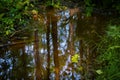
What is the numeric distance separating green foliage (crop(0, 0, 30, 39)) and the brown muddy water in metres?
0.54

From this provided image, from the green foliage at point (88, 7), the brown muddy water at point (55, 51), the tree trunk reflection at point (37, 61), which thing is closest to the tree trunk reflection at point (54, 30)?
the brown muddy water at point (55, 51)

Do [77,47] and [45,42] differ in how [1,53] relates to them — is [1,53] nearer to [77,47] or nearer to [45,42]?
[45,42]

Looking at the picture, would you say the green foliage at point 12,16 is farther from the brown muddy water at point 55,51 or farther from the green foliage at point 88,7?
the green foliage at point 88,7

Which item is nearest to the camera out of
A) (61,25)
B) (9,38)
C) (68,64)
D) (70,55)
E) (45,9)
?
(68,64)

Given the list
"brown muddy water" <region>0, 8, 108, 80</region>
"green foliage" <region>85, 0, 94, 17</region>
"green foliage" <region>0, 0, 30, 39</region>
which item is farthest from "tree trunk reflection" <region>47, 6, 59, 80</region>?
"green foliage" <region>85, 0, 94, 17</region>

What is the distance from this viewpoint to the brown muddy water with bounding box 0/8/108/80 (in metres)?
8.33

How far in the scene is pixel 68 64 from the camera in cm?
891

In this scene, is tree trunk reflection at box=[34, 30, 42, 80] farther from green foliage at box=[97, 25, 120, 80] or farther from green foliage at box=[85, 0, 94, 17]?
green foliage at box=[85, 0, 94, 17]

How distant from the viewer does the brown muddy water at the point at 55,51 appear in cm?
833

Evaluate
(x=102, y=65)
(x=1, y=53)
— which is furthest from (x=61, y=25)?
(x=102, y=65)

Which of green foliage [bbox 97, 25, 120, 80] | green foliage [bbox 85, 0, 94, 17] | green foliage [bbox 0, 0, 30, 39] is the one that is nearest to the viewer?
green foliage [bbox 97, 25, 120, 80]

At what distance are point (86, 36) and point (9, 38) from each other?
287 centimetres

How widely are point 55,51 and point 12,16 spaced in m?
3.18

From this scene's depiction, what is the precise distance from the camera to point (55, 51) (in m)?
9.99
